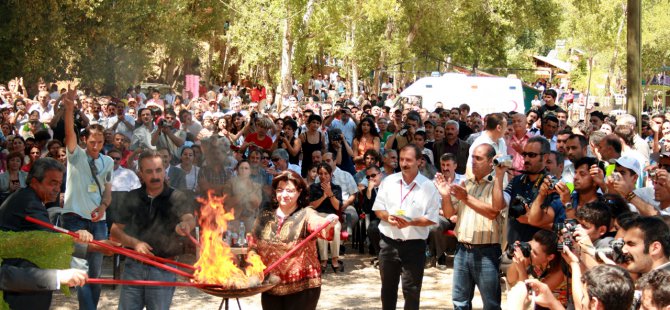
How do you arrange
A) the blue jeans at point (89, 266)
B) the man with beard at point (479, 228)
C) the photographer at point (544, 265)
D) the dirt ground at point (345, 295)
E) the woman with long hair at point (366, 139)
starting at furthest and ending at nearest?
the woman with long hair at point (366, 139) < the dirt ground at point (345, 295) < the blue jeans at point (89, 266) < the man with beard at point (479, 228) < the photographer at point (544, 265)

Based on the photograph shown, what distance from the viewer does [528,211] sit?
7.39m

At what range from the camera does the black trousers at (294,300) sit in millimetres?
6527

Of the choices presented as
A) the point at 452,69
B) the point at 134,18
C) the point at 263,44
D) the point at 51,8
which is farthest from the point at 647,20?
the point at 51,8

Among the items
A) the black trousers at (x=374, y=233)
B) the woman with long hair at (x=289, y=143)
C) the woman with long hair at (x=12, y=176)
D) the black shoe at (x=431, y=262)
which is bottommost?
the black shoe at (x=431, y=262)

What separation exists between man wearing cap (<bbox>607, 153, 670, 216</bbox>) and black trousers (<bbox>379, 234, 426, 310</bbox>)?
1.80m

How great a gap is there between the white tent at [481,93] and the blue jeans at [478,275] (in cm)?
1212

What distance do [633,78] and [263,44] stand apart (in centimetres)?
1556

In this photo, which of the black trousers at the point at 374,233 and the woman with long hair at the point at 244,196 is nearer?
the woman with long hair at the point at 244,196

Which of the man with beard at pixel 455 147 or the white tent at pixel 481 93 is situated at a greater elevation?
the white tent at pixel 481 93

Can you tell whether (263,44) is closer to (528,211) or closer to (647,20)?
(528,211)

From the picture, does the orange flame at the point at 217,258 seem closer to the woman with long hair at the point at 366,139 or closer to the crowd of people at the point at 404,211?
the crowd of people at the point at 404,211

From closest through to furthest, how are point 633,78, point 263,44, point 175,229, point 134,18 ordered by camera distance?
point 175,229, point 633,78, point 134,18, point 263,44

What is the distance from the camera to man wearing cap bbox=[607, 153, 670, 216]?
7371 mm

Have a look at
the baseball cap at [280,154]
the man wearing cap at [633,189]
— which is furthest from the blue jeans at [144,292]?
the baseball cap at [280,154]
